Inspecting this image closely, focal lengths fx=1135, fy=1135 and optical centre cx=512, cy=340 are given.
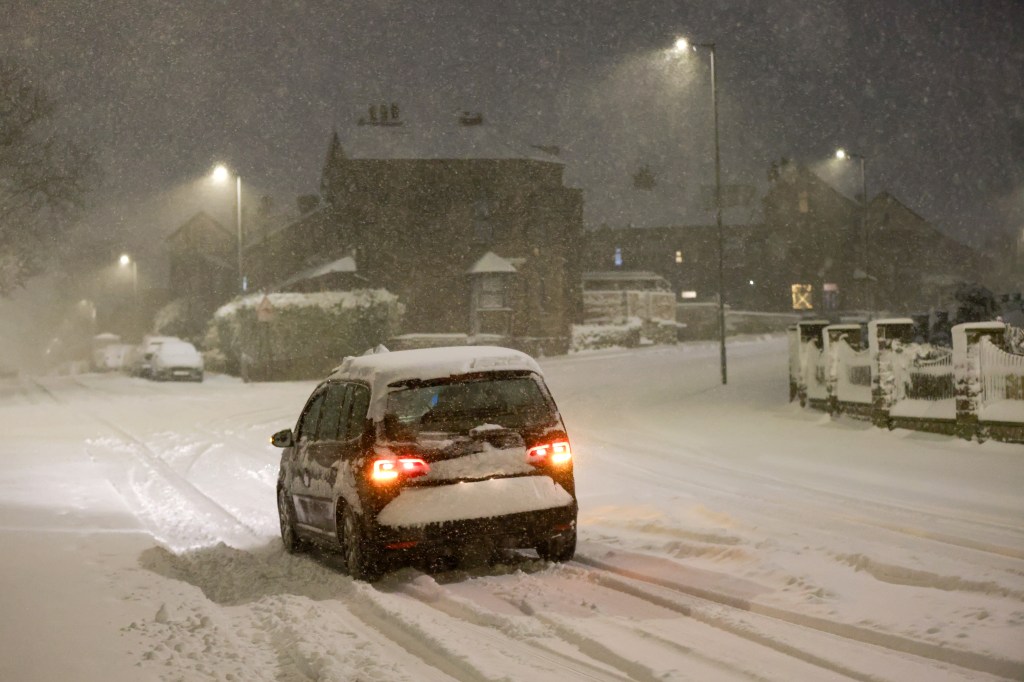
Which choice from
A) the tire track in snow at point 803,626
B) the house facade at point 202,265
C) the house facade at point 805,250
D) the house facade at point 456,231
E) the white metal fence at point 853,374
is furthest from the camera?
the house facade at point 202,265

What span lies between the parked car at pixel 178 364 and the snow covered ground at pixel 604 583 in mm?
30870

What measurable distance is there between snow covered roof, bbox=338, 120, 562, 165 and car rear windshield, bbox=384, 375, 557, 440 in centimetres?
5075

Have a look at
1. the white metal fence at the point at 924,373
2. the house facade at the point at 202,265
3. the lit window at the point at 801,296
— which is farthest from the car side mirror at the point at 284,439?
the house facade at the point at 202,265

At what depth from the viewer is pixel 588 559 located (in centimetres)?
931

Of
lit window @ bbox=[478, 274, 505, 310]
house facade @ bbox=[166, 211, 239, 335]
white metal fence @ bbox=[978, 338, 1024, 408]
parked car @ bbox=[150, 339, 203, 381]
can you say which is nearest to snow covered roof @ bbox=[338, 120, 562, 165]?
lit window @ bbox=[478, 274, 505, 310]

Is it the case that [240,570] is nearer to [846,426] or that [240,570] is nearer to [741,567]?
[741,567]

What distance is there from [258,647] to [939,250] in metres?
85.1

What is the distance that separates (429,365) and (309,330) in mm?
37893

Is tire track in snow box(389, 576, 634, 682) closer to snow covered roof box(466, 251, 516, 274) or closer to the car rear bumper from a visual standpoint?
the car rear bumper

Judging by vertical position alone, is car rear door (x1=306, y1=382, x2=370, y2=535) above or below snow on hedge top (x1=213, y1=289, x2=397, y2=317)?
below

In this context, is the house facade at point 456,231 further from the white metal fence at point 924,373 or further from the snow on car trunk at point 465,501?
the snow on car trunk at point 465,501

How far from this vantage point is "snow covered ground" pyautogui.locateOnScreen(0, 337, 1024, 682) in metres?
6.07

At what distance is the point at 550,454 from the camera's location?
29.3 feet

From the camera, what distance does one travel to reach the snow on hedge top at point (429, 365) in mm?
8836
